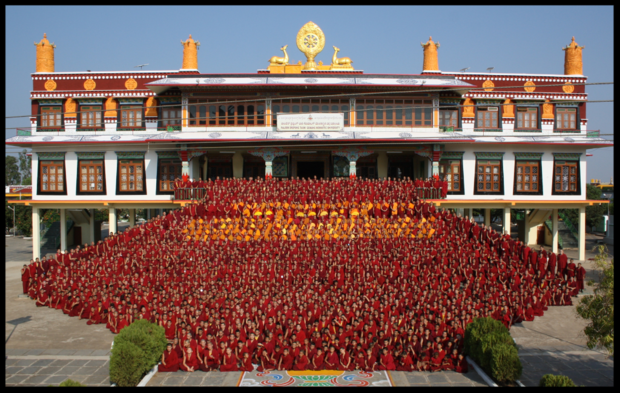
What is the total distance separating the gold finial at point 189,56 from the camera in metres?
26.2

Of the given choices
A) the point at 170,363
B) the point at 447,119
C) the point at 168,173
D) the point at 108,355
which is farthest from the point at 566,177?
A: the point at 108,355

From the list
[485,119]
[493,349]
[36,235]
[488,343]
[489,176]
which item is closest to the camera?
[493,349]

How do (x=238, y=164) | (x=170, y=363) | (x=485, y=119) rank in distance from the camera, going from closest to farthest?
1. (x=170, y=363)
2. (x=485, y=119)
3. (x=238, y=164)

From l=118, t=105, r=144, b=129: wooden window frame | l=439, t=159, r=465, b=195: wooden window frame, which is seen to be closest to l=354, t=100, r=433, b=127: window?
l=439, t=159, r=465, b=195: wooden window frame

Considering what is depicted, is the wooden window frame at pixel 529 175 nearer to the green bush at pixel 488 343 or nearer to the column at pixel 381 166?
the column at pixel 381 166

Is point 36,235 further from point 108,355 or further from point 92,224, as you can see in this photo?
point 108,355

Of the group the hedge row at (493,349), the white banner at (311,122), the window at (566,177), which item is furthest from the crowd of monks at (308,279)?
the window at (566,177)

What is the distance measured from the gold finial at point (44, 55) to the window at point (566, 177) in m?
27.7

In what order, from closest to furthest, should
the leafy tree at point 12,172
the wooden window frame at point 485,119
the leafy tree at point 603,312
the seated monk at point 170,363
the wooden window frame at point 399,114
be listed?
1. the leafy tree at point 603,312
2. the seated monk at point 170,363
3. the wooden window frame at point 399,114
4. the wooden window frame at point 485,119
5. the leafy tree at point 12,172

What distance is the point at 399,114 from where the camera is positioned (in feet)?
81.7

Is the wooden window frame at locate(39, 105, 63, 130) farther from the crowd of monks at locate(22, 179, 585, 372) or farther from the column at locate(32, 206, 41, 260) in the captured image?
the crowd of monks at locate(22, 179, 585, 372)

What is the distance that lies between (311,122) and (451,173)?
25.7 feet

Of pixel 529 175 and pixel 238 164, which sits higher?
pixel 238 164

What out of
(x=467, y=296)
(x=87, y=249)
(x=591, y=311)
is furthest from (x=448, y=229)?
(x=87, y=249)
